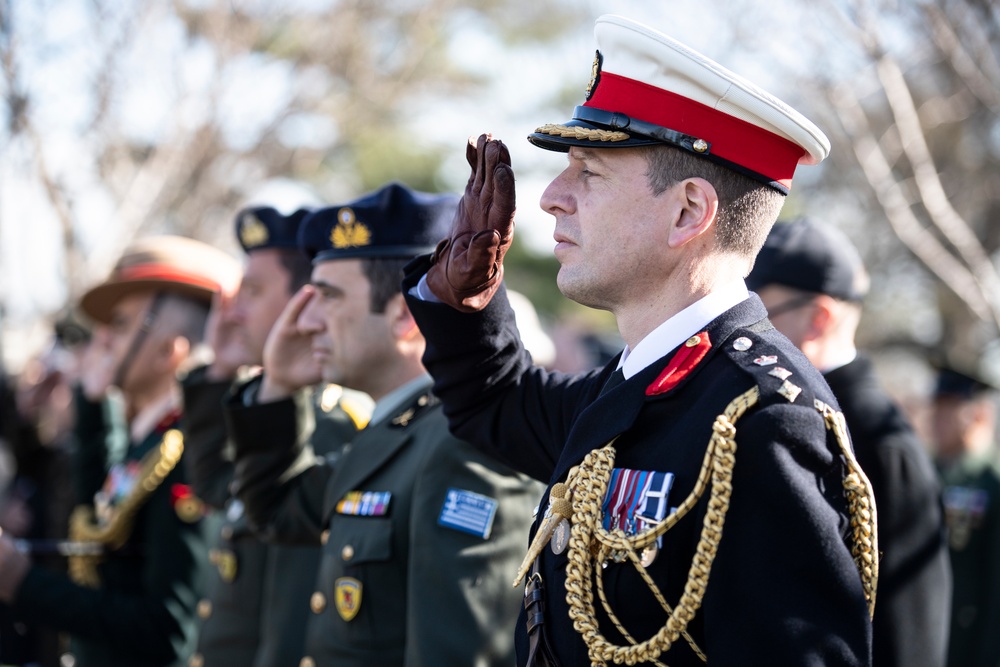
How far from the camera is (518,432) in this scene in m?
2.75

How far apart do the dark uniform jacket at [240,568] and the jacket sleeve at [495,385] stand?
4.41 ft

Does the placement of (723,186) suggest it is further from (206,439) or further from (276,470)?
(206,439)

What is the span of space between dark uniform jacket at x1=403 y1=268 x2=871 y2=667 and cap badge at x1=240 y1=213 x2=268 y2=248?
2.77 m

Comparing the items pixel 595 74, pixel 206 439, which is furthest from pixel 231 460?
pixel 595 74

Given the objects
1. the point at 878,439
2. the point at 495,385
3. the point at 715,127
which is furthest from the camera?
the point at 878,439

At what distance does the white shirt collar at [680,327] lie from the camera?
7.47 ft

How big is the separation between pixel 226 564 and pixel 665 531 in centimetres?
269

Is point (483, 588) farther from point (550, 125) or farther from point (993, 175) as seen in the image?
point (993, 175)

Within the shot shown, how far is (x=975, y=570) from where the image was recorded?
709 centimetres

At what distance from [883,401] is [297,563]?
2.09 m

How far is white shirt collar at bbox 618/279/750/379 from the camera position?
7.47 feet

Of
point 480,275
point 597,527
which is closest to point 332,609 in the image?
point 480,275

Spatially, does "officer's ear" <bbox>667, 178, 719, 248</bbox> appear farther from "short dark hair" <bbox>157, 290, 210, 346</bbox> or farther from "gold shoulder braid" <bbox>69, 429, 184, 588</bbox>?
"short dark hair" <bbox>157, 290, 210, 346</bbox>

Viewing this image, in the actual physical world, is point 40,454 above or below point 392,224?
below
